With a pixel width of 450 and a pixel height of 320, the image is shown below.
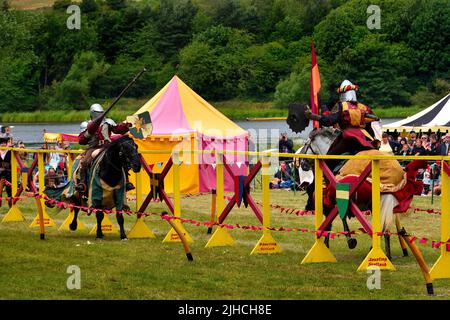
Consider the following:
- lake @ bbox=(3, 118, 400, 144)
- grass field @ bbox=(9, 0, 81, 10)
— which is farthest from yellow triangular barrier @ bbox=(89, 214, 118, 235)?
grass field @ bbox=(9, 0, 81, 10)

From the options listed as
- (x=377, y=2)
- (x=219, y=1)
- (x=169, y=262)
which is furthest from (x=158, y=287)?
(x=219, y=1)

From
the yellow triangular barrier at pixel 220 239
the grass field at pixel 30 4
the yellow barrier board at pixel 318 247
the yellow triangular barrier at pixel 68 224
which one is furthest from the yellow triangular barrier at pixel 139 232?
the grass field at pixel 30 4

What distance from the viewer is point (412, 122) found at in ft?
111

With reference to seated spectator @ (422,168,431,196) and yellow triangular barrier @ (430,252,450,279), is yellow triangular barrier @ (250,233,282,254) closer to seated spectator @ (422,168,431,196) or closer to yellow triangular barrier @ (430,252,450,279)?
yellow triangular barrier @ (430,252,450,279)

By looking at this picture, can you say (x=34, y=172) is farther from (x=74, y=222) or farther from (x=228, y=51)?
(x=228, y=51)

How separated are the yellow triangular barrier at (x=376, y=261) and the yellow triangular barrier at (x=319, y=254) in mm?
850

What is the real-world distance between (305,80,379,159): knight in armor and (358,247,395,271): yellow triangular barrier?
6.46ft

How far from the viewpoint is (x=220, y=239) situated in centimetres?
1555

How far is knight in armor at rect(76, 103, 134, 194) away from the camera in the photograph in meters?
16.5

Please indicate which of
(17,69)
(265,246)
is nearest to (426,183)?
(265,246)

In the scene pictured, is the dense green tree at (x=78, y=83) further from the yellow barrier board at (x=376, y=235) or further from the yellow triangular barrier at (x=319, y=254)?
the yellow barrier board at (x=376, y=235)

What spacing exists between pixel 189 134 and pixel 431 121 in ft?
30.9

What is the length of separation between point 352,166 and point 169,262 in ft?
8.87

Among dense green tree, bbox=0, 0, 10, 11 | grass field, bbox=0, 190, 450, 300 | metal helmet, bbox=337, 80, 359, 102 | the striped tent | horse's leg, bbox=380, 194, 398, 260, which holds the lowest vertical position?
grass field, bbox=0, 190, 450, 300
